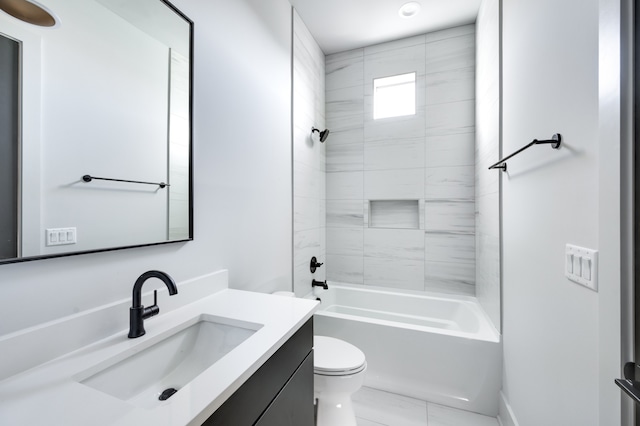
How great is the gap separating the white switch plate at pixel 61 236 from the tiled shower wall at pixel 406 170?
2266mm

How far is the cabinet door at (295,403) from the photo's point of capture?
809 millimetres

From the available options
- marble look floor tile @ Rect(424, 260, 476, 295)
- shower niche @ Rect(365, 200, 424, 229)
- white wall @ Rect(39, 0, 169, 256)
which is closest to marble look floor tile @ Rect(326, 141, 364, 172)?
shower niche @ Rect(365, 200, 424, 229)

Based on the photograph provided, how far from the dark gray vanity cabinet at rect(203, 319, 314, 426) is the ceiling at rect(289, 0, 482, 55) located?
7.71 feet

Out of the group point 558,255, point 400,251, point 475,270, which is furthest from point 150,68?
point 475,270

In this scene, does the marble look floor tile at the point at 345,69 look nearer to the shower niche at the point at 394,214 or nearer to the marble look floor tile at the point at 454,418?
the shower niche at the point at 394,214

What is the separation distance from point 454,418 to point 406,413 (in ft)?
0.94

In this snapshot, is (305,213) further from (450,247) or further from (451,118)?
(451,118)

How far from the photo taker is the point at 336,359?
1.46 m

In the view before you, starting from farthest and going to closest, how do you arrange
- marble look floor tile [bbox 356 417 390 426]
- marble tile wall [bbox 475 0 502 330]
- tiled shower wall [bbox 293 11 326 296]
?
tiled shower wall [bbox 293 11 326 296]
marble tile wall [bbox 475 0 502 330]
marble look floor tile [bbox 356 417 390 426]

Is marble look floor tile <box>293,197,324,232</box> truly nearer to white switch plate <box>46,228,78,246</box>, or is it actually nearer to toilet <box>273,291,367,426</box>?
toilet <box>273,291,367,426</box>

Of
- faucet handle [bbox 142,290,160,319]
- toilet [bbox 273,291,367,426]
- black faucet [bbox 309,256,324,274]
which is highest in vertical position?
faucet handle [bbox 142,290,160,319]

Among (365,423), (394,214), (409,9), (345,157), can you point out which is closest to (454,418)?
(365,423)

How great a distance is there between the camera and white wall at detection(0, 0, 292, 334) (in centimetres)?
76

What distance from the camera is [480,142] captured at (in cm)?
214
